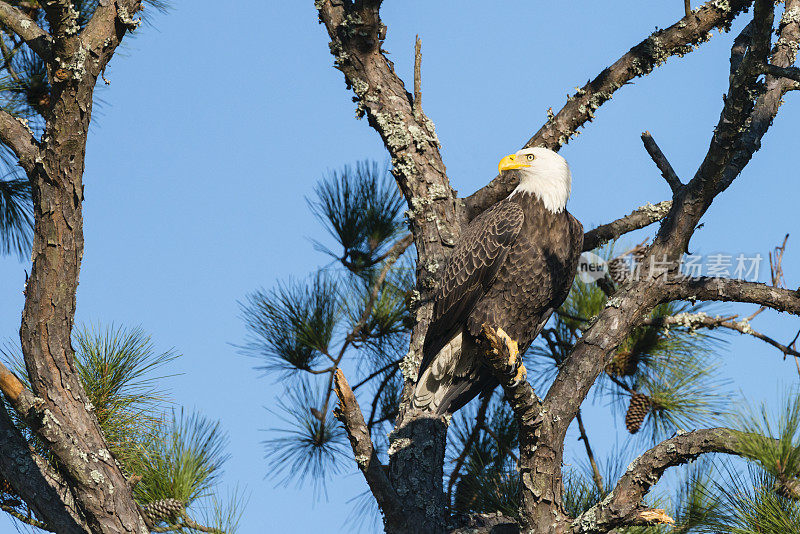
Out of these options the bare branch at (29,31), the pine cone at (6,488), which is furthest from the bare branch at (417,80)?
the pine cone at (6,488)

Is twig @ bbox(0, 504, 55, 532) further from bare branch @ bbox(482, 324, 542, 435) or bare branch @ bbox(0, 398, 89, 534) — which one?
bare branch @ bbox(482, 324, 542, 435)

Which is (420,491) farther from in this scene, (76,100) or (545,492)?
(76,100)

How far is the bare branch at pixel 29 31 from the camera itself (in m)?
3.32

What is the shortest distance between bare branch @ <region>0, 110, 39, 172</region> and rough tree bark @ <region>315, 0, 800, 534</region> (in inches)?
62.4

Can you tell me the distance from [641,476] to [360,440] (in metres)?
1.05

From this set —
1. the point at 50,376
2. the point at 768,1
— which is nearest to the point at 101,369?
the point at 50,376

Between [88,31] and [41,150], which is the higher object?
[88,31]

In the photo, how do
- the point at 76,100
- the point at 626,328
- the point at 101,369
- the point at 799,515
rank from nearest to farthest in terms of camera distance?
the point at 799,515
the point at 76,100
the point at 626,328
the point at 101,369

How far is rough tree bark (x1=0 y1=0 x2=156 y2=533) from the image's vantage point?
10.5 ft

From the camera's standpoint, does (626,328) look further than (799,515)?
Yes

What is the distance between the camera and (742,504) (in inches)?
116

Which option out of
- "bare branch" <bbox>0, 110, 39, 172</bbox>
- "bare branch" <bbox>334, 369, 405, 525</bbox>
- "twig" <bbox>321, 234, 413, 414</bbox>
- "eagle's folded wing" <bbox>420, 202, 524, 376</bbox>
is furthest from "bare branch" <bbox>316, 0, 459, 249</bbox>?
"bare branch" <bbox>0, 110, 39, 172</bbox>

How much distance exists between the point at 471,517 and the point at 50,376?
1878mm

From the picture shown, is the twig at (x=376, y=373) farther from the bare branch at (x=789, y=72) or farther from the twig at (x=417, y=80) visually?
the bare branch at (x=789, y=72)
